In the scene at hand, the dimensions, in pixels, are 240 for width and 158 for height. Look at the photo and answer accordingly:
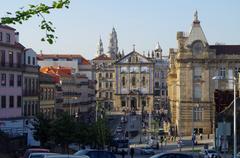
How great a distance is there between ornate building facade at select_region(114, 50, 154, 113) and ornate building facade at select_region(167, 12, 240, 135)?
274 ft

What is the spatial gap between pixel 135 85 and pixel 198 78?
87.1m

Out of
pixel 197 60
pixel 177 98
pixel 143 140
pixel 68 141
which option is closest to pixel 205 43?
pixel 197 60

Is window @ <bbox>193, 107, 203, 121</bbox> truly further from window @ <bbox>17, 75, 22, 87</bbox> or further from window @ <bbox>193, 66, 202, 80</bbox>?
window @ <bbox>17, 75, 22, 87</bbox>

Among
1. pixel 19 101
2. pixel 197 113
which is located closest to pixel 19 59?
pixel 19 101

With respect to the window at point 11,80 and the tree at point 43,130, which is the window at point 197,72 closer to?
the window at point 11,80

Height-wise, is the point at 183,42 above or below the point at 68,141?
above

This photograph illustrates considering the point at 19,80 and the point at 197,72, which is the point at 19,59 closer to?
the point at 19,80

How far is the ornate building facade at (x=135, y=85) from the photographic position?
17500 centimetres

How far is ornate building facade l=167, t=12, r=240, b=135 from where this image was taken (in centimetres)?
8956

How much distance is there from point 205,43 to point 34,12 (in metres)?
79.3

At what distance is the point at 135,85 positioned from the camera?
17788 centimetres

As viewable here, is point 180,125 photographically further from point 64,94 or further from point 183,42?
point 64,94

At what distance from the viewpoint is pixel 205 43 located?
297 feet

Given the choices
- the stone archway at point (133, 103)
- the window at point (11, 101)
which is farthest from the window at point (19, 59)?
the stone archway at point (133, 103)
